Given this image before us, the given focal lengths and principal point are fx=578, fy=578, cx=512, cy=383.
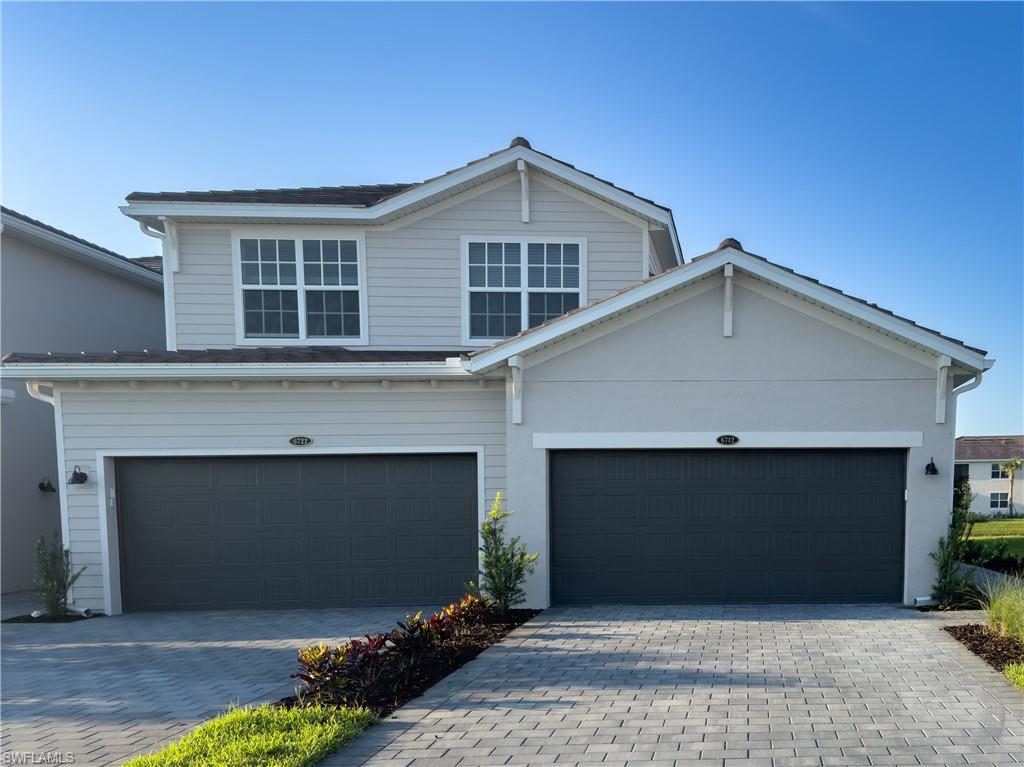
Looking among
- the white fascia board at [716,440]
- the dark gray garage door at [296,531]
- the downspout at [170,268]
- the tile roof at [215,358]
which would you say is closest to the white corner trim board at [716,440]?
the white fascia board at [716,440]

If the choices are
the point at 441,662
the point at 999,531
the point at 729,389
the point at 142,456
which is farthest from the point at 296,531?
the point at 999,531

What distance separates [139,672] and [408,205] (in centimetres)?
747

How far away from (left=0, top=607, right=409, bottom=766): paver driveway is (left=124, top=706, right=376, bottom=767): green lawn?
1.46 feet

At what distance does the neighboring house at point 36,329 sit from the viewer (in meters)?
10.5

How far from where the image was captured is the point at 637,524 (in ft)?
27.1

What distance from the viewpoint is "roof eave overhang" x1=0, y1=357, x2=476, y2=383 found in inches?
320

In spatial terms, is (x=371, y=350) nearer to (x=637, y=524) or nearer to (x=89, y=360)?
(x=89, y=360)

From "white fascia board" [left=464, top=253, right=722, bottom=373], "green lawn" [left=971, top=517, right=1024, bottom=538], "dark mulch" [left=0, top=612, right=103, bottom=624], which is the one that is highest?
"white fascia board" [left=464, top=253, right=722, bottom=373]

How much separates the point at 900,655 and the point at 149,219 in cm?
1218

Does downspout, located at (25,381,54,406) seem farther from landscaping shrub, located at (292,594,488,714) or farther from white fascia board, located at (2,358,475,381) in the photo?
landscaping shrub, located at (292,594,488,714)

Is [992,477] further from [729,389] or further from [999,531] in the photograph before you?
[729,389]

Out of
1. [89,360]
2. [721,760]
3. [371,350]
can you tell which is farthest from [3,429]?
[721,760]

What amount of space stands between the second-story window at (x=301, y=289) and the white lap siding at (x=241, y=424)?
1.84 meters

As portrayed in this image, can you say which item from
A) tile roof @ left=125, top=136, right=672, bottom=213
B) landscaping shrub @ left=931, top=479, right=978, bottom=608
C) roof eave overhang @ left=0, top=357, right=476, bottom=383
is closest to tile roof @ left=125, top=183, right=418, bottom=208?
tile roof @ left=125, top=136, right=672, bottom=213
